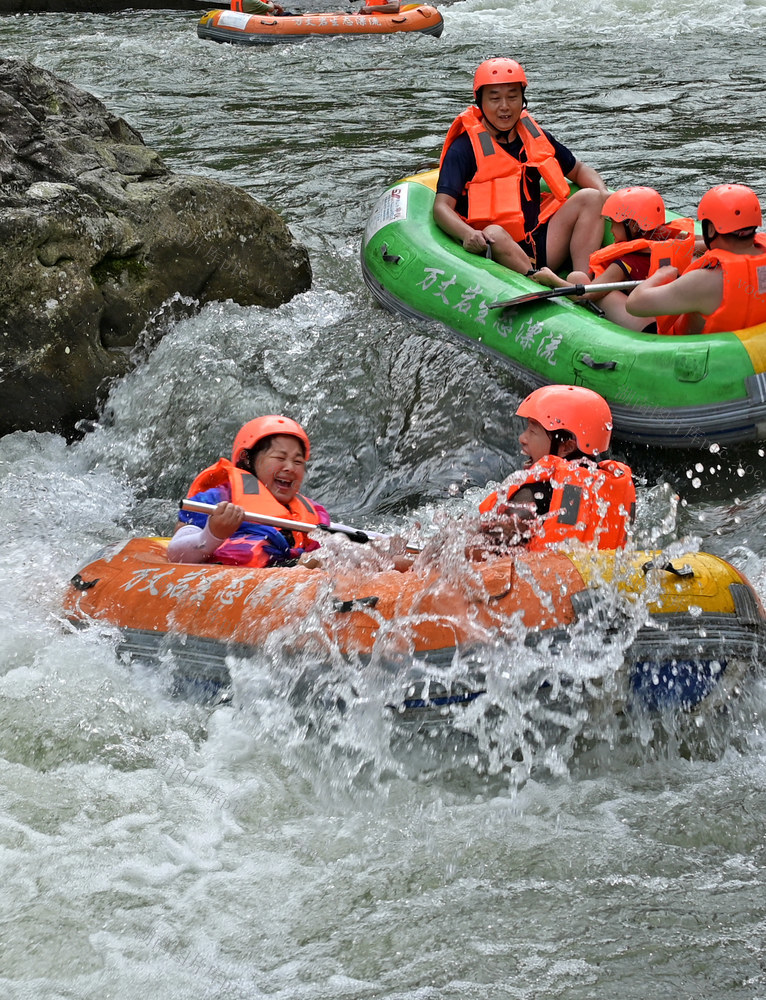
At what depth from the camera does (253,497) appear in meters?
4.53

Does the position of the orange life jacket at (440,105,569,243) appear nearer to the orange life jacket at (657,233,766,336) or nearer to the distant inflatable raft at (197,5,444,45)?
the orange life jacket at (657,233,766,336)

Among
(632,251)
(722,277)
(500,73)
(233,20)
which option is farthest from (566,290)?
(233,20)

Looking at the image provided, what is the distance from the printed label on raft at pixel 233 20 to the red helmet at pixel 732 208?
11280 millimetres

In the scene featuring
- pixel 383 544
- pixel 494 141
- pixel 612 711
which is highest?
pixel 494 141

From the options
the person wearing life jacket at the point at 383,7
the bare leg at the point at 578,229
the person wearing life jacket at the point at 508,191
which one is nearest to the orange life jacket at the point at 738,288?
the bare leg at the point at 578,229

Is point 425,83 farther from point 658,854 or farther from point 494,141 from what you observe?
point 658,854

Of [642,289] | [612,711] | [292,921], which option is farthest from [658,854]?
[642,289]

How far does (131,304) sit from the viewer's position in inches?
246

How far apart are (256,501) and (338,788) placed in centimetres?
129

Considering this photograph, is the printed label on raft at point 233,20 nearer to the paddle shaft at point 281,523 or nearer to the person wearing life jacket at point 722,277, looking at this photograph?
the person wearing life jacket at point 722,277

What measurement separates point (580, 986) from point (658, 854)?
0.58 m

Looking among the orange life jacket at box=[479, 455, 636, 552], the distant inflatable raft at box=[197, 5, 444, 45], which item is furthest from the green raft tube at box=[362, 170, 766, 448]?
the distant inflatable raft at box=[197, 5, 444, 45]

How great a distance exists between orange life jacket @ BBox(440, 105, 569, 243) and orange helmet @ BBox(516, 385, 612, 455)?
9.02ft

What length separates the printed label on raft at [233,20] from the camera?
1517 cm
